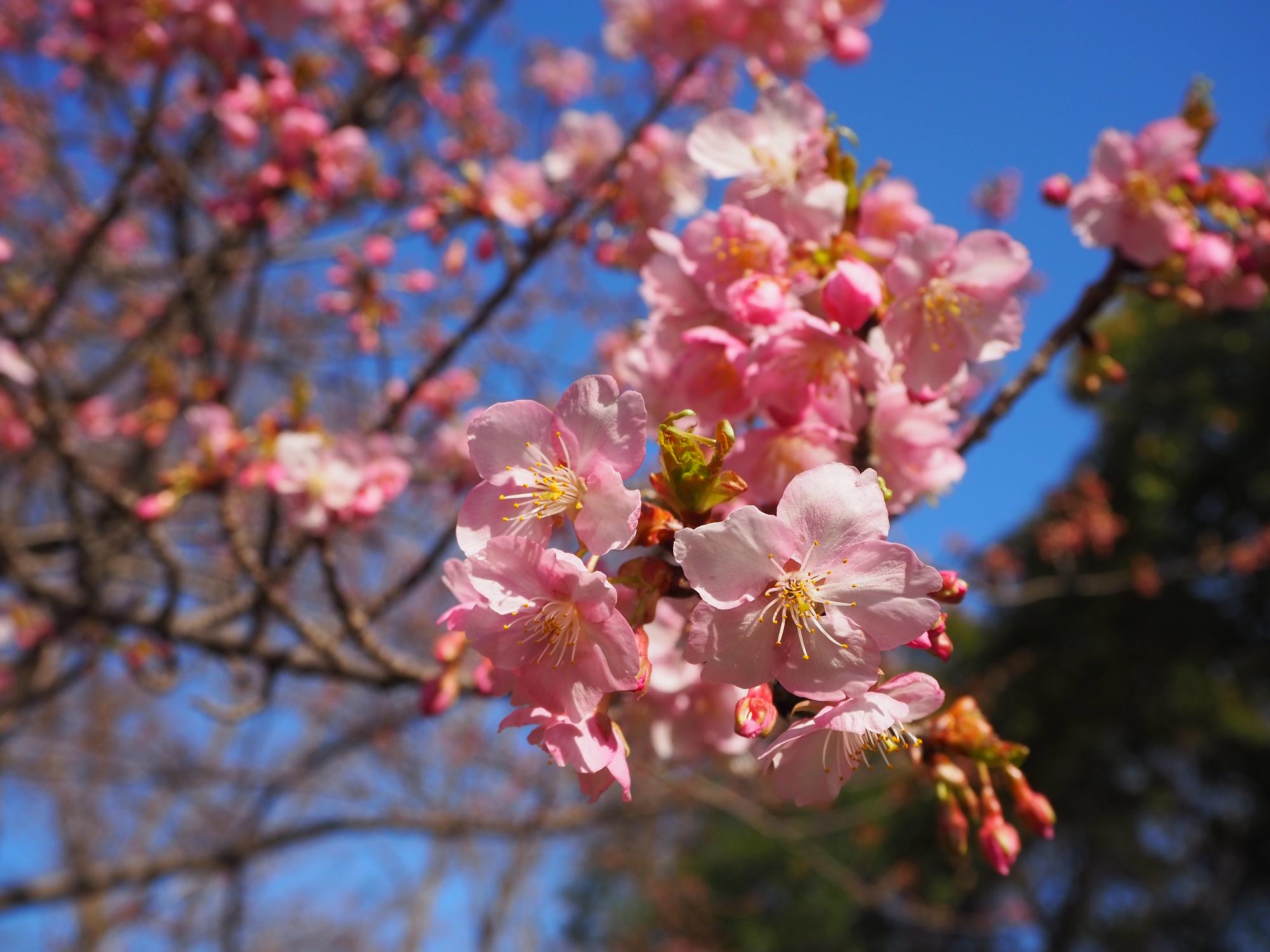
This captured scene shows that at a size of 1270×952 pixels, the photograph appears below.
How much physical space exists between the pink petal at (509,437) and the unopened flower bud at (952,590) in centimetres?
46

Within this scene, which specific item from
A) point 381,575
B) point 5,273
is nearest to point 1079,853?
point 381,575

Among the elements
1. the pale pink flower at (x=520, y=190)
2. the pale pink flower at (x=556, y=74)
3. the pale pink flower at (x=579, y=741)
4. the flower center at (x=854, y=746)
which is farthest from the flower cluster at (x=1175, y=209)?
the pale pink flower at (x=556, y=74)

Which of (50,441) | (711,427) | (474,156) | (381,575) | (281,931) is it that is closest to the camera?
(711,427)

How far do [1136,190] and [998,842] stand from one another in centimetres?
116

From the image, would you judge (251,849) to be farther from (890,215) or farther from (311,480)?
(890,215)

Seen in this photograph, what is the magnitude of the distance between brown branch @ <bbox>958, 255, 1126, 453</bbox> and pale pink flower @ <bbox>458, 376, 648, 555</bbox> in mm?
749

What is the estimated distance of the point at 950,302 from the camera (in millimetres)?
1146

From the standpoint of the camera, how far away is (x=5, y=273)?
248 cm

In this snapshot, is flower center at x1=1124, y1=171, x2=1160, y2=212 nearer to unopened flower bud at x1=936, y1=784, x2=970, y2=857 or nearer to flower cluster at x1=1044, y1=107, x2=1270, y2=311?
flower cluster at x1=1044, y1=107, x2=1270, y2=311

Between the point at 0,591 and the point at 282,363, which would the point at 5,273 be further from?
the point at 0,591

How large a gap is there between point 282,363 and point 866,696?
4.20m

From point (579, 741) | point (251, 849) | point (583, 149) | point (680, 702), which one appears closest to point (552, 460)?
point (579, 741)

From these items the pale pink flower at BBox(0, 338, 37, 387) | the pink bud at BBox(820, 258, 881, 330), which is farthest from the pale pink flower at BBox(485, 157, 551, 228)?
the pink bud at BBox(820, 258, 881, 330)

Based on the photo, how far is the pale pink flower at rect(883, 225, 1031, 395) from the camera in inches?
42.3
